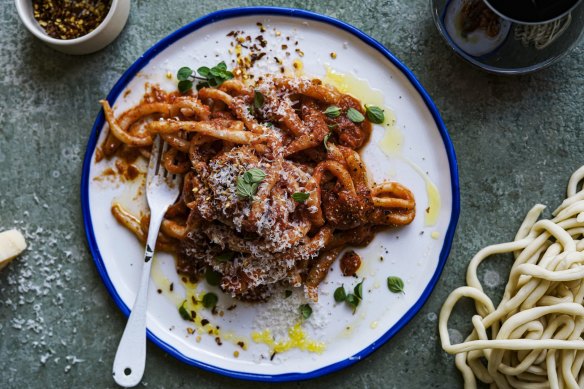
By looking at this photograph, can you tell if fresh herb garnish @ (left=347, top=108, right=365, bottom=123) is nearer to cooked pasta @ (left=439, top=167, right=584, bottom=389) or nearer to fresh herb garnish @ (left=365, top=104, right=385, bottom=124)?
fresh herb garnish @ (left=365, top=104, right=385, bottom=124)

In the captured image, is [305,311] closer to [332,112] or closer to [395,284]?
[395,284]

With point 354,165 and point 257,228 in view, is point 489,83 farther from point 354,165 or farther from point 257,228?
point 257,228

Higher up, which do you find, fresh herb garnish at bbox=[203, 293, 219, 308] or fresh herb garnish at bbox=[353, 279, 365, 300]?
fresh herb garnish at bbox=[353, 279, 365, 300]

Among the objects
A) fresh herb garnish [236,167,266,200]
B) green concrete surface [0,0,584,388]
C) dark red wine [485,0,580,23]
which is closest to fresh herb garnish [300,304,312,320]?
green concrete surface [0,0,584,388]

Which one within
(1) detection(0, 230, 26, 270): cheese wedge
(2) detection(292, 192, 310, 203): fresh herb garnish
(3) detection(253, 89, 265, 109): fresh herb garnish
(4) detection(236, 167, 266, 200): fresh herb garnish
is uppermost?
(3) detection(253, 89, 265, 109): fresh herb garnish

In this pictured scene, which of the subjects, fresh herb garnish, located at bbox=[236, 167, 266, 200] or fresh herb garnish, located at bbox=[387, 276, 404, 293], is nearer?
fresh herb garnish, located at bbox=[236, 167, 266, 200]

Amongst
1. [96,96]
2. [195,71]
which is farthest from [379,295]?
[96,96]

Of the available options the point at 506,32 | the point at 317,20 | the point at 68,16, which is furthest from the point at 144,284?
the point at 506,32
